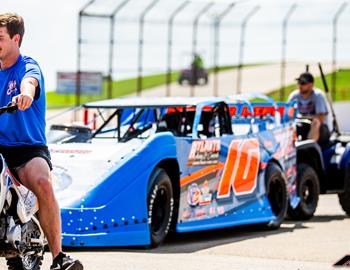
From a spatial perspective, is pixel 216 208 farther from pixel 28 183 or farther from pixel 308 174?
pixel 28 183

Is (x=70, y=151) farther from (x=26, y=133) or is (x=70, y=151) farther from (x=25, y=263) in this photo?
(x=26, y=133)

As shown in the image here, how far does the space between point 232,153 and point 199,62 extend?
3396cm

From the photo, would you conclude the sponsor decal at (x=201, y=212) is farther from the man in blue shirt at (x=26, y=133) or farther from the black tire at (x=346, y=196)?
the man in blue shirt at (x=26, y=133)

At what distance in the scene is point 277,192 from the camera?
575 inches

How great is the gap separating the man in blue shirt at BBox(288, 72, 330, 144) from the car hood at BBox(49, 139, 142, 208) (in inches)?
208

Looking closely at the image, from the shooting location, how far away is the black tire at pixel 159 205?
11.6 meters

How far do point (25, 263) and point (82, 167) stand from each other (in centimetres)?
323

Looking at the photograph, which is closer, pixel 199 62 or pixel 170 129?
pixel 170 129

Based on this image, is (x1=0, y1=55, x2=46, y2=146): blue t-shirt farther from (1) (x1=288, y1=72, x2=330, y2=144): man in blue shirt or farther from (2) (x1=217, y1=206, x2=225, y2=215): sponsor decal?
(1) (x1=288, y1=72, x2=330, y2=144): man in blue shirt

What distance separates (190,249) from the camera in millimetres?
11703

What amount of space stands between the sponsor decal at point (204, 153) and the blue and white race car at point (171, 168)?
1 centimetres

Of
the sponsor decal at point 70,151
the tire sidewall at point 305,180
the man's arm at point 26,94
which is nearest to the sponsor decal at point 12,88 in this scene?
the man's arm at point 26,94

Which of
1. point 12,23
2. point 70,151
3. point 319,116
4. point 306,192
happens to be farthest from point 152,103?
point 12,23

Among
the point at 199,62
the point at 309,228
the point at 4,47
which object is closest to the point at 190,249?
the point at 309,228
